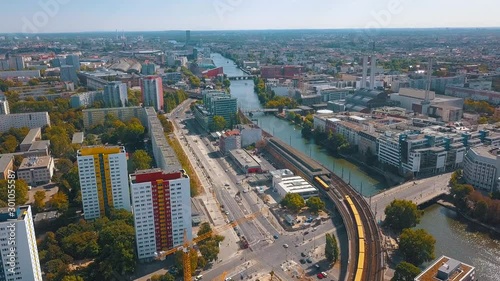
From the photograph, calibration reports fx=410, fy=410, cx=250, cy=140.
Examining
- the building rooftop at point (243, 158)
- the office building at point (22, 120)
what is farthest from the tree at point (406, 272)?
the office building at point (22, 120)

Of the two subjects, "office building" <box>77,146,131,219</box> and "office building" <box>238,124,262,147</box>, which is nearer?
"office building" <box>77,146,131,219</box>

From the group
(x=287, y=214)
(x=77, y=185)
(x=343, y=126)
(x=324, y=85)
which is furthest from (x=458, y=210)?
(x=324, y=85)

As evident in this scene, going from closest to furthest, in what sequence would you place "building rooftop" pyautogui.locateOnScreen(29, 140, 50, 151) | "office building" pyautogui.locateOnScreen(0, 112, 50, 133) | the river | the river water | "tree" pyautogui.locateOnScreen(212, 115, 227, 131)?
the river water < the river < "building rooftop" pyautogui.locateOnScreen(29, 140, 50, 151) < "office building" pyautogui.locateOnScreen(0, 112, 50, 133) < "tree" pyautogui.locateOnScreen(212, 115, 227, 131)

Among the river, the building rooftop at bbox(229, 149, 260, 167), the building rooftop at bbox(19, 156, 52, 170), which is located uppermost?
the building rooftop at bbox(19, 156, 52, 170)

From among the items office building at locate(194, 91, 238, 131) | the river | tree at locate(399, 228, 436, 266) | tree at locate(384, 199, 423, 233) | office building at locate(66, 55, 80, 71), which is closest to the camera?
tree at locate(399, 228, 436, 266)

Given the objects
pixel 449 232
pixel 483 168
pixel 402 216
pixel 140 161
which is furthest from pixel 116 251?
pixel 483 168

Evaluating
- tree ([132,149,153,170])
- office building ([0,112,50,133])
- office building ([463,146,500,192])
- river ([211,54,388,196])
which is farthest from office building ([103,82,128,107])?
office building ([463,146,500,192])

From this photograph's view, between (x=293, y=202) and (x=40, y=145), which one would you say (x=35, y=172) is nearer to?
(x=40, y=145)

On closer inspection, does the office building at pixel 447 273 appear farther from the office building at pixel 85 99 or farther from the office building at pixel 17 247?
the office building at pixel 85 99

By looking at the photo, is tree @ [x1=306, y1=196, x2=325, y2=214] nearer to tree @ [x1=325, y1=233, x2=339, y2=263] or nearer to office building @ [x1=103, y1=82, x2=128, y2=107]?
tree @ [x1=325, y1=233, x2=339, y2=263]
